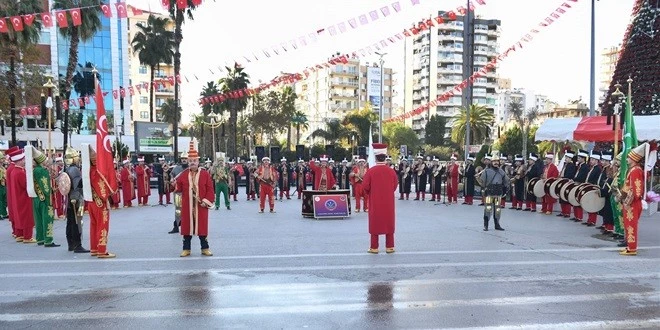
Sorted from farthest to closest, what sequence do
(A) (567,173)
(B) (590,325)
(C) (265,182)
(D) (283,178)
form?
1. (D) (283,178)
2. (C) (265,182)
3. (A) (567,173)
4. (B) (590,325)

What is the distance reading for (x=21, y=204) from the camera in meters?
11.3

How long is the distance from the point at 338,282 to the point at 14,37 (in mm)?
28142

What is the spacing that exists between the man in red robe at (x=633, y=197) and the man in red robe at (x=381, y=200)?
426 cm

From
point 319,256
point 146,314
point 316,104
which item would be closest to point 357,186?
point 319,256

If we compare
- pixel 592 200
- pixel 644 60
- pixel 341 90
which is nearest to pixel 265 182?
pixel 592 200

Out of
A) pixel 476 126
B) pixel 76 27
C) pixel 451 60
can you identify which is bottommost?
pixel 476 126

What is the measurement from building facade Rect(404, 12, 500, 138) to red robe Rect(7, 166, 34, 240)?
90.6 m

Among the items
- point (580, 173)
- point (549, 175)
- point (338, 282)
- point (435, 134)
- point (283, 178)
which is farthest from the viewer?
point (435, 134)

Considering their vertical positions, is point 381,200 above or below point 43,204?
above

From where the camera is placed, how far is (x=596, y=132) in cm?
1928

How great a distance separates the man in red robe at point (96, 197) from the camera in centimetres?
921

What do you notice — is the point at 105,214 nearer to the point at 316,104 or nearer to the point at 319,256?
the point at 319,256

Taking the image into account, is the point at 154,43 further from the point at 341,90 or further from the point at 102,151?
the point at 341,90

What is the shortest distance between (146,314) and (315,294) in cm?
209
